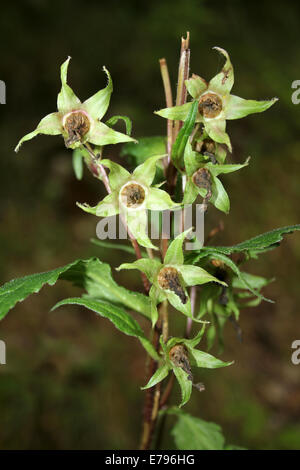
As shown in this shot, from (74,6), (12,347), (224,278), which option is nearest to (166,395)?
(224,278)

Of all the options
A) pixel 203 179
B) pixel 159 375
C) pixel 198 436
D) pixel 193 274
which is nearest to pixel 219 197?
pixel 203 179

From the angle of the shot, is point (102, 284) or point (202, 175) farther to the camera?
point (102, 284)

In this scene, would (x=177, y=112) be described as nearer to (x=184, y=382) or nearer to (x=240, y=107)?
(x=240, y=107)

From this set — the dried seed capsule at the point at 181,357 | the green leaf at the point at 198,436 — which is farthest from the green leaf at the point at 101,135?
the green leaf at the point at 198,436

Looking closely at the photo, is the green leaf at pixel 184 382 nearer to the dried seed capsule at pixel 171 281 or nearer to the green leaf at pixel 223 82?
the dried seed capsule at pixel 171 281

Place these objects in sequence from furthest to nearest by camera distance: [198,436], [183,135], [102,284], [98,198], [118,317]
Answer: [98,198] → [198,436] → [102,284] → [118,317] → [183,135]

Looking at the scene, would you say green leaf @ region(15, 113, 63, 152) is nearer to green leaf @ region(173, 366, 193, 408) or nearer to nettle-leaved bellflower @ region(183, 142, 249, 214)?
nettle-leaved bellflower @ region(183, 142, 249, 214)

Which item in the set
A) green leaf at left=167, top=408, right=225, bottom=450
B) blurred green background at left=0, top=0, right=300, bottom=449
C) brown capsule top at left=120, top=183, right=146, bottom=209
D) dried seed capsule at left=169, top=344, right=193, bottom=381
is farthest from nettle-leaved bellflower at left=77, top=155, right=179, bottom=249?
blurred green background at left=0, top=0, right=300, bottom=449
